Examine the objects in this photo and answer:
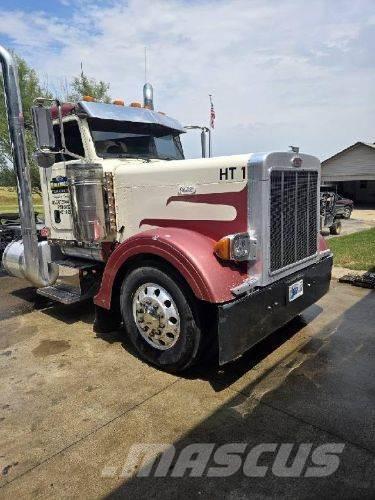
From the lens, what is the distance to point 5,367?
405 centimetres

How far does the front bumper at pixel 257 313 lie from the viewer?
3.18 m

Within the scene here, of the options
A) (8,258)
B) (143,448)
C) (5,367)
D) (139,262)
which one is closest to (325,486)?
(143,448)

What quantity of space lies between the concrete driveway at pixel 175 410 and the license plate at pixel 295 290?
0.65 m

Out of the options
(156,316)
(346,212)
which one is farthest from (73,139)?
(346,212)

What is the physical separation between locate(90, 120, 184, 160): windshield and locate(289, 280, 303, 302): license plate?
2.36 m

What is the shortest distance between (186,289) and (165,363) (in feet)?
2.59

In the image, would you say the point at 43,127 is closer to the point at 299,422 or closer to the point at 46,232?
the point at 46,232

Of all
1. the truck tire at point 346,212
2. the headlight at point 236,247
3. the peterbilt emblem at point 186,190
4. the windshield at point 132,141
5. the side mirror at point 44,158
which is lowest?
the truck tire at point 346,212

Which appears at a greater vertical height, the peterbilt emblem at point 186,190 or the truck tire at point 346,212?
the peterbilt emblem at point 186,190

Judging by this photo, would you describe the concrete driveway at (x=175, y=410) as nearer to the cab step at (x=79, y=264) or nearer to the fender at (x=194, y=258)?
the cab step at (x=79, y=264)

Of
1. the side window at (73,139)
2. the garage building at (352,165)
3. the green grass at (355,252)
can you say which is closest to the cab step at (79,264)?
the side window at (73,139)

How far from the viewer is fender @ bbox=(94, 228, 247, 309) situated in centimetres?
321

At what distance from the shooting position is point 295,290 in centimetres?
390

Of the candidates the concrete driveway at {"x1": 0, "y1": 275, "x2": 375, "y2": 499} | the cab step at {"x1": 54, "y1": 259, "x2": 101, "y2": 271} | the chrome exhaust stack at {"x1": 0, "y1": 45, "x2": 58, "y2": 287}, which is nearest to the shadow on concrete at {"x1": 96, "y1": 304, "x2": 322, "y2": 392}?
the concrete driveway at {"x1": 0, "y1": 275, "x2": 375, "y2": 499}
